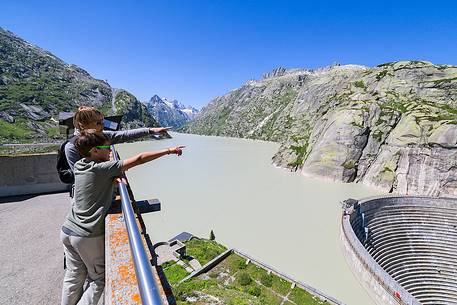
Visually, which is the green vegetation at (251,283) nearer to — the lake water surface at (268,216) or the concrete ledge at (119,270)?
the lake water surface at (268,216)

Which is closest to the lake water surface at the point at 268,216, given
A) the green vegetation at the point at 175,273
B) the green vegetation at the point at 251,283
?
the green vegetation at the point at 251,283

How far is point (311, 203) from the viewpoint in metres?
48.9

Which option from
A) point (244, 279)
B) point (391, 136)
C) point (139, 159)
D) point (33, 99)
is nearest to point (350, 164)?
point (391, 136)

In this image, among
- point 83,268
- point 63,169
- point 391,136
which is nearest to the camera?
point 83,268

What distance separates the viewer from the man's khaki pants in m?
3.63

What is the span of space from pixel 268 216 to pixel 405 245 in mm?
18725

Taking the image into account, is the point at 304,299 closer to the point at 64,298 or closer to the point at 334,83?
the point at 64,298

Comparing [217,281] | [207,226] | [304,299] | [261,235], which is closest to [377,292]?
[304,299]

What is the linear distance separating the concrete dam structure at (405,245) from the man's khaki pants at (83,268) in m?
23.4

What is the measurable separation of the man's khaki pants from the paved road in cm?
286

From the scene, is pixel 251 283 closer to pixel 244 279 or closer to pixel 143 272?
pixel 244 279

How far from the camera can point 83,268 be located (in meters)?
3.89

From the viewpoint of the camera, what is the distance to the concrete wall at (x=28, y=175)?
12055mm

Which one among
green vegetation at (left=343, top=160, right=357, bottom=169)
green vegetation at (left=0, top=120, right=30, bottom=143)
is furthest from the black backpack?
green vegetation at (left=0, top=120, right=30, bottom=143)
